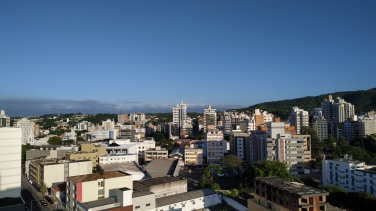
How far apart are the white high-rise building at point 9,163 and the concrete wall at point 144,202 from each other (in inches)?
277

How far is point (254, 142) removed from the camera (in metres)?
A: 27.6

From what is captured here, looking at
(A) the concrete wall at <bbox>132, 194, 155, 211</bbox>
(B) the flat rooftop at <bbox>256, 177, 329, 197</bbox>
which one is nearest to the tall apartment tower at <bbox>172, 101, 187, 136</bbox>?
(A) the concrete wall at <bbox>132, 194, 155, 211</bbox>

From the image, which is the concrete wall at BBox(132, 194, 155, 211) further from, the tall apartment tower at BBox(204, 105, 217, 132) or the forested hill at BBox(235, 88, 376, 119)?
the forested hill at BBox(235, 88, 376, 119)

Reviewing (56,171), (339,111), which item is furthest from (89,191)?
(339,111)

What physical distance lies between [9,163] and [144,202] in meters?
8.06

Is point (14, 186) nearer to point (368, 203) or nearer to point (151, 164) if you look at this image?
point (151, 164)

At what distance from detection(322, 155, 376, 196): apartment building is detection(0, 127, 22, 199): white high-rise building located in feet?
71.3

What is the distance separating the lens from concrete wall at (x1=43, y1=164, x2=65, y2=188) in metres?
19.9

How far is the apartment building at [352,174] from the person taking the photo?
17734mm

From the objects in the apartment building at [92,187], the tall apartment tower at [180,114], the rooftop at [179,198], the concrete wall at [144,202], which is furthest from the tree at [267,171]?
the tall apartment tower at [180,114]

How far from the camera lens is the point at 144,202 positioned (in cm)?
1397

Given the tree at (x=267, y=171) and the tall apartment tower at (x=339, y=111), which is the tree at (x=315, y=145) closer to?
the tree at (x=267, y=171)

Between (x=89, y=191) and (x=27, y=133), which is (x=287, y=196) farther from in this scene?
(x=27, y=133)

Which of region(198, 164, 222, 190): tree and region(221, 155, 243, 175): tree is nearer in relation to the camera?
region(198, 164, 222, 190): tree
